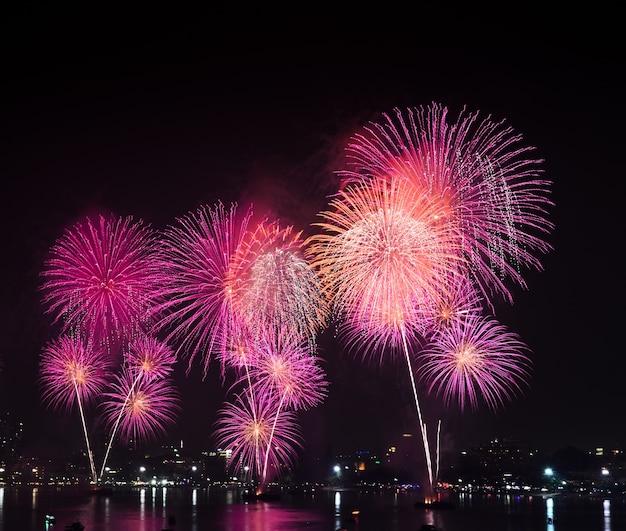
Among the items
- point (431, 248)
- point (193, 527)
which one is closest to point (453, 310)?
point (431, 248)

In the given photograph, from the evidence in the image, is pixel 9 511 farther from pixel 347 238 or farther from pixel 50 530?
pixel 347 238

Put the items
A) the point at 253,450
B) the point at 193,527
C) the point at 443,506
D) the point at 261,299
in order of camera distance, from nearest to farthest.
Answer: the point at 261,299 → the point at 193,527 → the point at 253,450 → the point at 443,506

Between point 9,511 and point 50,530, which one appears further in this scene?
point 9,511

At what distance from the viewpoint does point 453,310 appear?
50.1m

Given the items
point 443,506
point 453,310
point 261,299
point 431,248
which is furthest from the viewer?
point 443,506

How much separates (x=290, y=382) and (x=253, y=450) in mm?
26026

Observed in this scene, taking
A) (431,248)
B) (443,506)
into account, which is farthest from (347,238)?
(443,506)

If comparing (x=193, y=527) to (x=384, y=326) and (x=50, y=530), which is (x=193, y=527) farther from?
(x=384, y=326)

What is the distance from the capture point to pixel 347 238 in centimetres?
4178

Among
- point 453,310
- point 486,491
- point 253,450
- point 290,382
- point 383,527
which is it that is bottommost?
point 486,491

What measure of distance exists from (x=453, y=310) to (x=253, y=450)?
40.5 metres

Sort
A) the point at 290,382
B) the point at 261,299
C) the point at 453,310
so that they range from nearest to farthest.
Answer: the point at 261,299, the point at 453,310, the point at 290,382

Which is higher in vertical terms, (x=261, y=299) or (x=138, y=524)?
(x=261, y=299)

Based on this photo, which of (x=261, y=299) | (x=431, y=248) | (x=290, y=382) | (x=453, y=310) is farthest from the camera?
(x=290, y=382)
